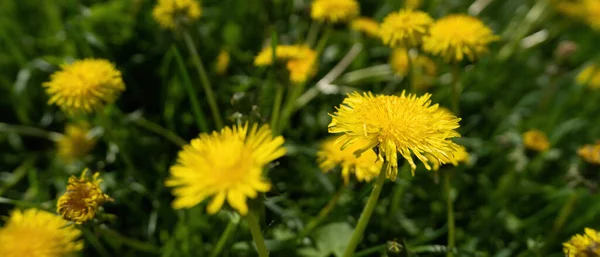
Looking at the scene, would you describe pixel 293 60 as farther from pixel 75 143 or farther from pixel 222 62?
pixel 75 143

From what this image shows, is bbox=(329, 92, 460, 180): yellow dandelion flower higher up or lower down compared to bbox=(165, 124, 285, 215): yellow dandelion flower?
higher up

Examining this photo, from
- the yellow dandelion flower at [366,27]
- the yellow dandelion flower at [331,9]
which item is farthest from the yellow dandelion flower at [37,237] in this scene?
the yellow dandelion flower at [366,27]

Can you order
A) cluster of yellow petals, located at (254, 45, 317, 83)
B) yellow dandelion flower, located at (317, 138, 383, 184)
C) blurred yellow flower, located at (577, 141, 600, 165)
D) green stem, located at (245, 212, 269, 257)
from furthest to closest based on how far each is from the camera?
cluster of yellow petals, located at (254, 45, 317, 83), blurred yellow flower, located at (577, 141, 600, 165), yellow dandelion flower, located at (317, 138, 383, 184), green stem, located at (245, 212, 269, 257)

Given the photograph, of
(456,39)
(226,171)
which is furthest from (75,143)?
(456,39)

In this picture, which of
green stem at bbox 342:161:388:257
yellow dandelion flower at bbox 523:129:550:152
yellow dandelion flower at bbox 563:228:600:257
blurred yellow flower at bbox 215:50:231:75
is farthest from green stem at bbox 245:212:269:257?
yellow dandelion flower at bbox 523:129:550:152

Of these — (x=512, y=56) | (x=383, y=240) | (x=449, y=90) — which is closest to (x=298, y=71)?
(x=383, y=240)

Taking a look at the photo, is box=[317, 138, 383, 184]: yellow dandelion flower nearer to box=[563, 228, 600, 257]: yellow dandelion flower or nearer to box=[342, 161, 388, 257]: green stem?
box=[342, 161, 388, 257]: green stem
